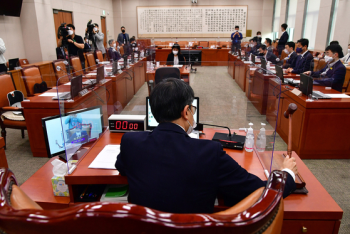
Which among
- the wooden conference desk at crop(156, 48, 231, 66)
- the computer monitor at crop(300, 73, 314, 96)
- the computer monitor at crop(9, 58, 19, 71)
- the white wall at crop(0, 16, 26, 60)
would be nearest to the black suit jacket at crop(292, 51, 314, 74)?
the computer monitor at crop(300, 73, 314, 96)

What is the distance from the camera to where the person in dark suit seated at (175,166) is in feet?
2.99

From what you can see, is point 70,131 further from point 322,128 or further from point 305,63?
point 305,63

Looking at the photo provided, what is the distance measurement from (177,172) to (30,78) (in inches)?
137

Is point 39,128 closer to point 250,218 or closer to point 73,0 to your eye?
point 250,218

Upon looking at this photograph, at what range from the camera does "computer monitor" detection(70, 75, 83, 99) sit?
248cm

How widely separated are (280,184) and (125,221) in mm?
395

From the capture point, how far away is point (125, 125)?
6.23 ft

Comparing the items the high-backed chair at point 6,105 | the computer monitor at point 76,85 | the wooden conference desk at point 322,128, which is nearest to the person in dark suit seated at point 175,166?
the computer monitor at point 76,85

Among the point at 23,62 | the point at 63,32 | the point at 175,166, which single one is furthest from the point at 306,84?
Answer: the point at 23,62

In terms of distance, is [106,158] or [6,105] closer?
[106,158]

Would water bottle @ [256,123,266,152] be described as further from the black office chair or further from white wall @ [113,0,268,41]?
white wall @ [113,0,268,41]

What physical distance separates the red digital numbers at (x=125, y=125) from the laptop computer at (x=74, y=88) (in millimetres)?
770

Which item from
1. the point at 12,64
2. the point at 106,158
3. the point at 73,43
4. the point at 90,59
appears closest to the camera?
the point at 106,158

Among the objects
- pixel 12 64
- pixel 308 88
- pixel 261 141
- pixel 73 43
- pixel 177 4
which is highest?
pixel 177 4
